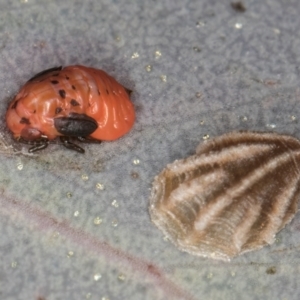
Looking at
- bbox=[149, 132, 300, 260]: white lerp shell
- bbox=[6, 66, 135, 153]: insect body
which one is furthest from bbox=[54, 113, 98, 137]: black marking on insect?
bbox=[149, 132, 300, 260]: white lerp shell

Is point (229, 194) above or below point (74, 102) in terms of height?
below

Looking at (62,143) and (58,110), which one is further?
(62,143)

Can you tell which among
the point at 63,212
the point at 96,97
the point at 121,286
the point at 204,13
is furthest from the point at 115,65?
the point at 121,286

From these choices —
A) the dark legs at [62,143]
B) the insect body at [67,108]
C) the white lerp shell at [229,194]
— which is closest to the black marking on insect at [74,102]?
the insect body at [67,108]

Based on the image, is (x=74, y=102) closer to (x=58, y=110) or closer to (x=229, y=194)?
(x=58, y=110)

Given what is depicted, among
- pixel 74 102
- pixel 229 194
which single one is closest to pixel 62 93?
pixel 74 102

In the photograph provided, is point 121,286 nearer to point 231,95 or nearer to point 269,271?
point 269,271

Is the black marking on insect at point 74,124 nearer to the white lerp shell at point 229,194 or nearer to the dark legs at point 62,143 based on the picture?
the dark legs at point 62,143

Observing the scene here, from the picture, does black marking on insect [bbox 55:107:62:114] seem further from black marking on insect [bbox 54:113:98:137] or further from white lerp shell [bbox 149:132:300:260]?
white lerp shell [bbox 149:132:300:260]
